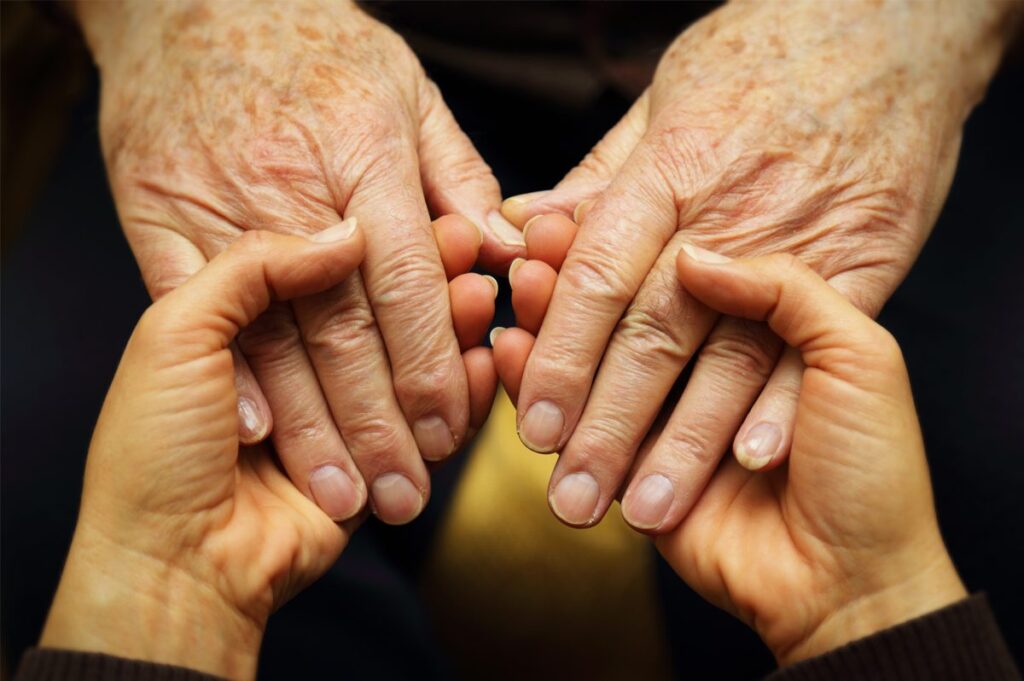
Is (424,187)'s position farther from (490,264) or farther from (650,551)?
(650,551)

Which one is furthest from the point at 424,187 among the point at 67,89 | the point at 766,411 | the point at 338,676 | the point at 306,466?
the point at 67,89

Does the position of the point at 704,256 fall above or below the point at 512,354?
above

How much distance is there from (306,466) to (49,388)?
0.43 meters

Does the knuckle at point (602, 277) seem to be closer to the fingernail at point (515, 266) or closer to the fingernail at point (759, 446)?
the fingernail at point (515, 266)

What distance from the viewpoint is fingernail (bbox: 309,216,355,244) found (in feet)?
2.85

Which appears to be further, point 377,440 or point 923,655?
point 377,440

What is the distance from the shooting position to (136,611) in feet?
2.50

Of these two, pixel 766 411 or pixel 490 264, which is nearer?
pixel 766 411

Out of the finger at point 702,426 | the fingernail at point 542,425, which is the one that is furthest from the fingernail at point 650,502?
the fingernail at point 542,425

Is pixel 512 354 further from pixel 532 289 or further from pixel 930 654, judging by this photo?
pixel 930 654

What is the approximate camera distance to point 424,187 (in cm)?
107

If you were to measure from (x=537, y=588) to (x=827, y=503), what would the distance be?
1.17 feet

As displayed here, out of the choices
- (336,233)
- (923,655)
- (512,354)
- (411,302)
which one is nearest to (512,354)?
(512,354)

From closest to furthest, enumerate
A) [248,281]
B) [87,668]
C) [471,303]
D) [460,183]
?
1. [87,668]
2. [248,281]
3. [471,303]
4. [460,183]
